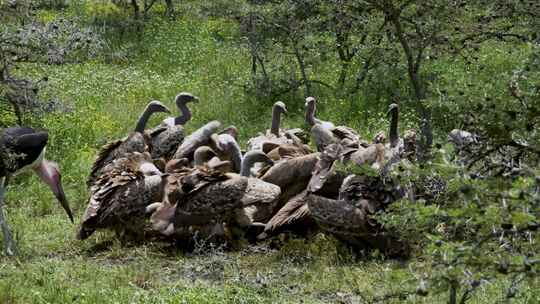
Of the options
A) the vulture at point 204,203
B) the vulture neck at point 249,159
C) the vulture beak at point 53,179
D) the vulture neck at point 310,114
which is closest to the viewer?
the vulture at point 204,203

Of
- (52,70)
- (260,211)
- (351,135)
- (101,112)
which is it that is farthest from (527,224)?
(52,70)

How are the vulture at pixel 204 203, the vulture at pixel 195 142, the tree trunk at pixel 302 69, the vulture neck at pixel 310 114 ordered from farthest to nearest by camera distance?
the tree trunk at pixel 302 69
the vulture neck at pixel 310 114
the vulture at pixel 195 142
the vulture at pixel 204 203

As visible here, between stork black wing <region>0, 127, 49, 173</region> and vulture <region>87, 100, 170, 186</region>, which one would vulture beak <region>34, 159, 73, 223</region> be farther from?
vulture <region>87, 100, 170, 186</region>

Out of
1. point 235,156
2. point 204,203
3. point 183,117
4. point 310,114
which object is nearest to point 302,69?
point 310,114

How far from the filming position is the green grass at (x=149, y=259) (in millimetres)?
5973

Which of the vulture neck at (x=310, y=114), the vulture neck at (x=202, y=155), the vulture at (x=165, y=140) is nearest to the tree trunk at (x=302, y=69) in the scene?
the vulture neck at (x=310, y=114)

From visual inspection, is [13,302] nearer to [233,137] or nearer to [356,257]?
[356,257]

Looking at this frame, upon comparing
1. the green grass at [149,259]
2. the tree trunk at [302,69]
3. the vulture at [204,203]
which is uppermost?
the tree trunk at [302,69]

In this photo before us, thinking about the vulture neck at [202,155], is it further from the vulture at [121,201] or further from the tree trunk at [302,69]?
the tree trunk at [302,69]

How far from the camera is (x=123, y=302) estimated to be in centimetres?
575

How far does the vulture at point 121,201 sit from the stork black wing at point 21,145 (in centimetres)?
63

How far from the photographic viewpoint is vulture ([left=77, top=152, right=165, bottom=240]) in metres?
7.49

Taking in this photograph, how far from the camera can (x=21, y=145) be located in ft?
24.9

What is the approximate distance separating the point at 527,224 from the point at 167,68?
46.5ft
